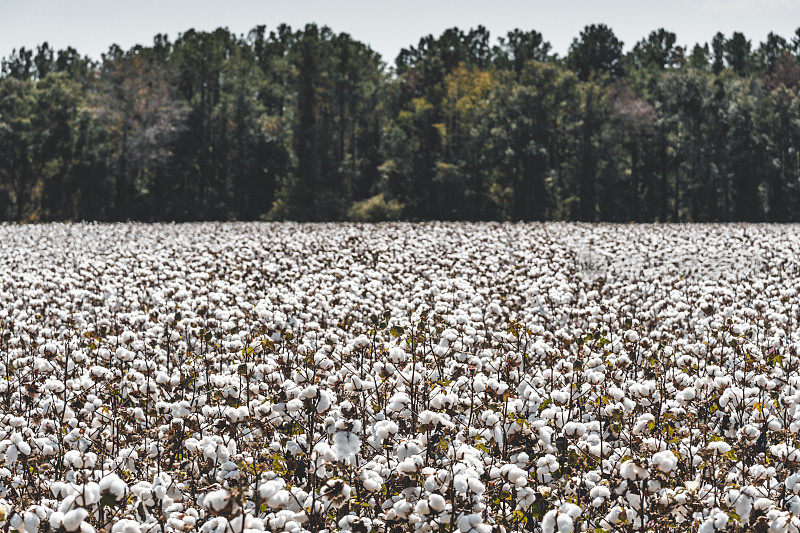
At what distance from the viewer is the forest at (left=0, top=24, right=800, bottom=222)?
62.2 m

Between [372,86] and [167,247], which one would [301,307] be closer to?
[167,247]

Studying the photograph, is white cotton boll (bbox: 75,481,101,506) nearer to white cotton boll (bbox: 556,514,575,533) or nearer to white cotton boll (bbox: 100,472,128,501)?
white cotton boll (bbox: 100,472,128,501)

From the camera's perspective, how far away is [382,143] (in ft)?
232

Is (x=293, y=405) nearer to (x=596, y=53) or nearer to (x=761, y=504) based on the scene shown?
(x=761, y=504)

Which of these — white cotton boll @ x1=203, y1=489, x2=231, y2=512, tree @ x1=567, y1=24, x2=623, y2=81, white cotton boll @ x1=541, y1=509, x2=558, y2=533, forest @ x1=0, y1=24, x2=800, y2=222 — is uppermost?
tree @ x1=567, y1=24, x2=623, y2=81

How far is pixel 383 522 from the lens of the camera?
15.1 feet

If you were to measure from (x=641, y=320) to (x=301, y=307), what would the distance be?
5.47 m

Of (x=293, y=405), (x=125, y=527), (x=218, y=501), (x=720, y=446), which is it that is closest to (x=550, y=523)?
(x=720, y=446)

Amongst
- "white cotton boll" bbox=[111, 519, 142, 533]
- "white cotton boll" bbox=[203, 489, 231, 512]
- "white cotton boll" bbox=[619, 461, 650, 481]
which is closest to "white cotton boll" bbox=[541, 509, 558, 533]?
"white cotton boll" bbox=[619, 461, 650, 481]

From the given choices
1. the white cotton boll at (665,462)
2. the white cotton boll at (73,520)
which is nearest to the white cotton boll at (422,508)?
the white cotton boll at (665,462)

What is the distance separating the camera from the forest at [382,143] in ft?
204

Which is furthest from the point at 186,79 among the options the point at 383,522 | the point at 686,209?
the point at 383,522

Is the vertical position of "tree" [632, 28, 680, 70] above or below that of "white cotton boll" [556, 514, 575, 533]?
above

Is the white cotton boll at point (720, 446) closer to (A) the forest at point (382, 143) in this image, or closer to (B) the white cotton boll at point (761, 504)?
(B) the white cotton boll at point (761, 504)
